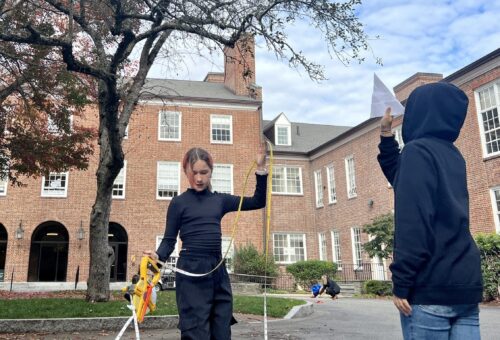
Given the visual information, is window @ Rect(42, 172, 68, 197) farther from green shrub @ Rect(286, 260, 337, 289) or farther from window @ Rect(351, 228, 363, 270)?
window @ Rect(351, 228, 363, 270)

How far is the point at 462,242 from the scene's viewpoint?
2199 millimetres

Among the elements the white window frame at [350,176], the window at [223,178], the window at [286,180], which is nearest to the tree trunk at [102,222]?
the window at [223,178]

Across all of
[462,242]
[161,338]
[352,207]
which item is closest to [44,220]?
[352,207]

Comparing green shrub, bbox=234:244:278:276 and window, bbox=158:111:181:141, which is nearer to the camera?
green shrub, bbox=234:244:278:276

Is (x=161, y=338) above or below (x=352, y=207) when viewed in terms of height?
below

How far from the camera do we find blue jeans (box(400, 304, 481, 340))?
2125 mm

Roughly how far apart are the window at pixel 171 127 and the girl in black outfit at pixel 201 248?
21615mm

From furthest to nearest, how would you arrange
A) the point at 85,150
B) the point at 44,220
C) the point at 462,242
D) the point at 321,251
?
1. the point at 321,251
2. the point at 44,220
3. the point at 85,150
4. the point at 462,242

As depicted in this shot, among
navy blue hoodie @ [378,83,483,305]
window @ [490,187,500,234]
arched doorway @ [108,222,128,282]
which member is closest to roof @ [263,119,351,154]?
arched doorway @ [108,222,128,282]

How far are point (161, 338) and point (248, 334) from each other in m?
1.37

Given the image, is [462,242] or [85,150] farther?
[85,150]

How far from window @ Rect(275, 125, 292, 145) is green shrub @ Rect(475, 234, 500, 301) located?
15840 millimetres

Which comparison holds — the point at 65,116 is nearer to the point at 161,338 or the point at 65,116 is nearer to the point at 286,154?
the point at 161,338

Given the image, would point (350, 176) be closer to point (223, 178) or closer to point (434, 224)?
point (223, 178)
